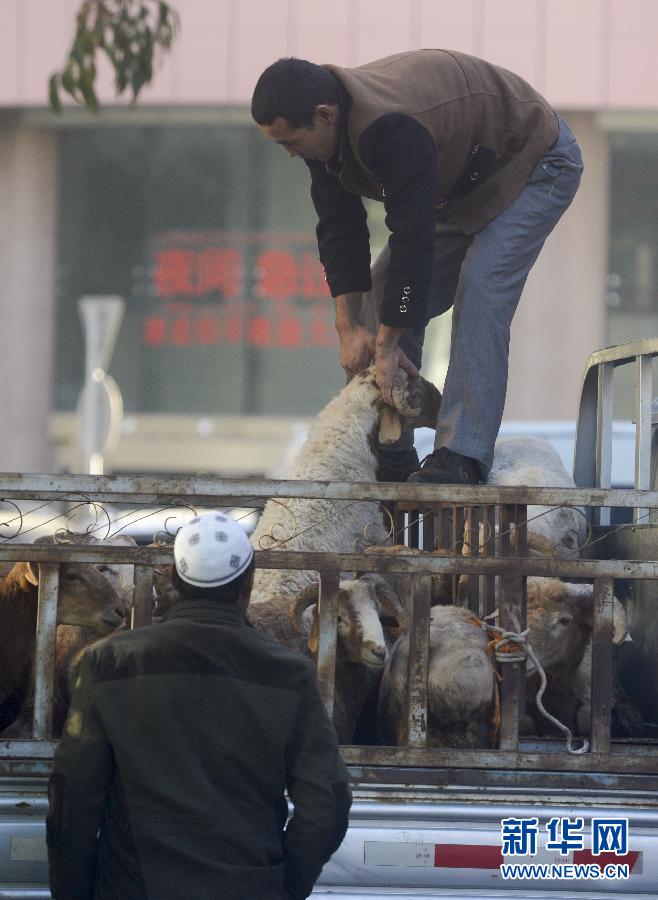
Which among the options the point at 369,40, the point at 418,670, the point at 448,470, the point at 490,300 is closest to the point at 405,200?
the point at 490,300

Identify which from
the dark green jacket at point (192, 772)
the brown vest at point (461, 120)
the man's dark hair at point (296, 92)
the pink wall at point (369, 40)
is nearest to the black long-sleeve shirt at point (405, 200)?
the brown vest at point (461, 120)

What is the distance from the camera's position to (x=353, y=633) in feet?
12.2

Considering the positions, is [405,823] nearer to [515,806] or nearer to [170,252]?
[515,806]

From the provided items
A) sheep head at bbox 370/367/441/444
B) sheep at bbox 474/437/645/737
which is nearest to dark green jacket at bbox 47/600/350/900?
sheep at bbox 474/437/645/737

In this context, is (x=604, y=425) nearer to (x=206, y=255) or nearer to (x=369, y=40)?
(x=369, y=40)

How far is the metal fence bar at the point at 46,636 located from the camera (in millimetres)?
3408

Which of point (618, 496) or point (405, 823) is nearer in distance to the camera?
point (405, 823)

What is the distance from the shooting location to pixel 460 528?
455 cm

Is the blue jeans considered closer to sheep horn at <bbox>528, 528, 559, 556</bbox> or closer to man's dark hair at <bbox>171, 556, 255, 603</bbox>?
sheep horn at <bbox>528, 528, 559, 556</bbox>

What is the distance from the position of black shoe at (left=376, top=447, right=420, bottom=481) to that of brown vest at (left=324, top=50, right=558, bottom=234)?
34.0 inches

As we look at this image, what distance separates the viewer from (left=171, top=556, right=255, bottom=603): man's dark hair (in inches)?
115

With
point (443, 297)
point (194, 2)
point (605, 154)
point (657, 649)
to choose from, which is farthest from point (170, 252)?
point (657, 649)

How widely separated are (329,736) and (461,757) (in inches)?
23.2

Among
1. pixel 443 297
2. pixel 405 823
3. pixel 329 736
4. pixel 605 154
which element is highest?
pixel 605 154
